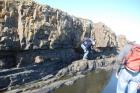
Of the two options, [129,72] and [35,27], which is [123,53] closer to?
[129,72]

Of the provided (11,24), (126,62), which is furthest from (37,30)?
(126,62)

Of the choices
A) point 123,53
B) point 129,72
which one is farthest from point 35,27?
→ point 129,72

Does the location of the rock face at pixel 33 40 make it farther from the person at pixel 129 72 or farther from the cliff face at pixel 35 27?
the person at pixel 129 72

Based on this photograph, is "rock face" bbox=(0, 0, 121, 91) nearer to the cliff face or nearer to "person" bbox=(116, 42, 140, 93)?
the cliff face

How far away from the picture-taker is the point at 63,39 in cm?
1950

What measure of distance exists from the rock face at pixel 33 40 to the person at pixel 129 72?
292 inches

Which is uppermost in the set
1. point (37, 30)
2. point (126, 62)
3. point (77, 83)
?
point (37, 30)

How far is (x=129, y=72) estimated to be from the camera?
680 centimetres

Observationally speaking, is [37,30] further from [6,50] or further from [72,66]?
[72,66]

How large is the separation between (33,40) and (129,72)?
9.75 meters

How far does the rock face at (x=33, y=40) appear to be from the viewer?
1386 centimetres

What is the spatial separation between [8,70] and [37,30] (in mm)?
3686

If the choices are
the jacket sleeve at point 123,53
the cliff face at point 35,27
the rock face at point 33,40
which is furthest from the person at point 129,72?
the cliff face at point 35,27

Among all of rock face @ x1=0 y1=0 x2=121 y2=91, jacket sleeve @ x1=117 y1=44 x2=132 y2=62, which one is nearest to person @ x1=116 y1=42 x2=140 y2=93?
jacket sleeve @ x1=117 y1=44 x2=132 y2=62
